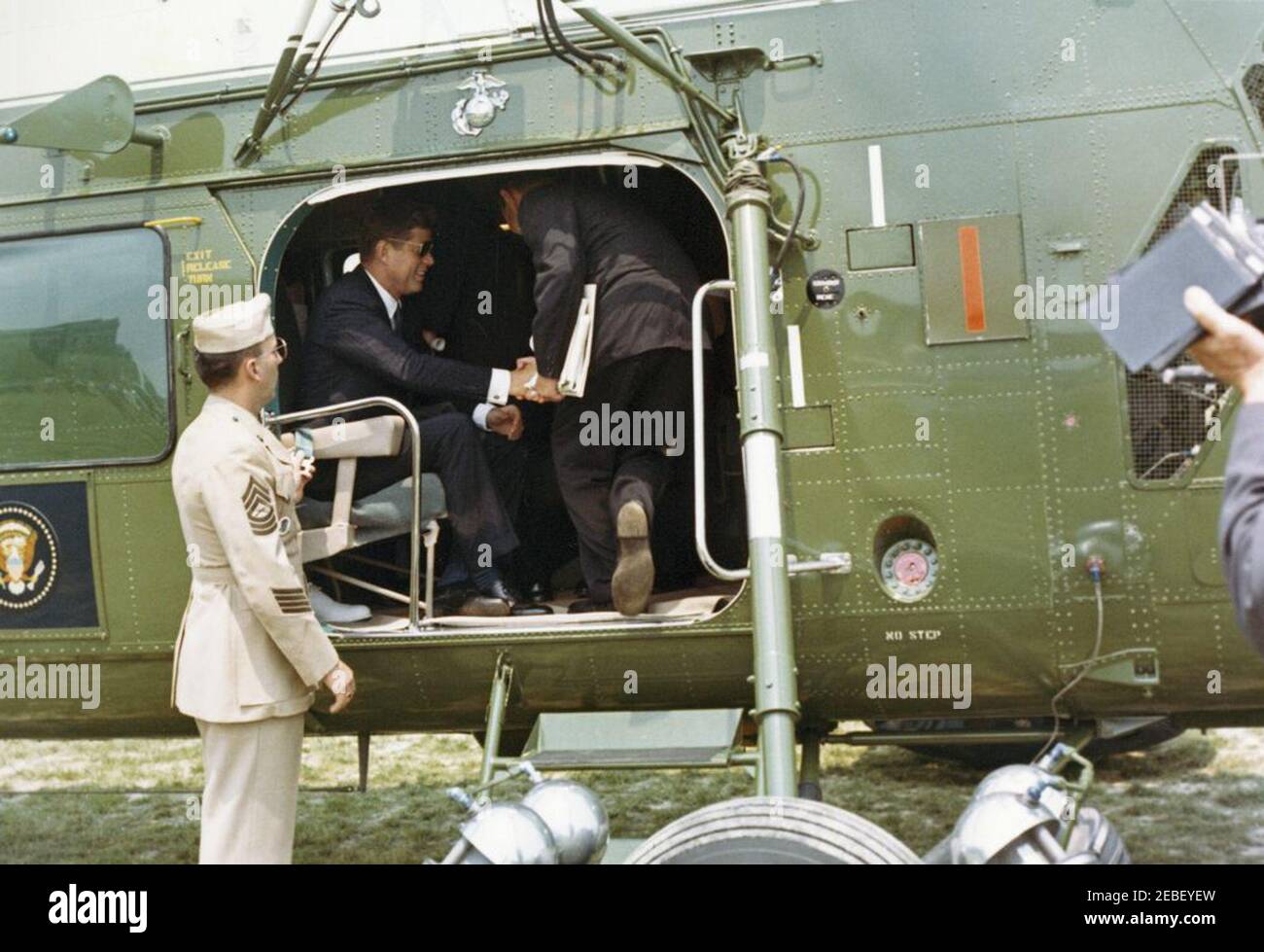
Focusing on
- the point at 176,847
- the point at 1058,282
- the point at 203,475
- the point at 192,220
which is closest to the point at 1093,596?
the point at 1058,282

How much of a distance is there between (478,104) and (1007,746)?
419 cm

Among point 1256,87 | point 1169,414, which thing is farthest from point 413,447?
point 1256,87

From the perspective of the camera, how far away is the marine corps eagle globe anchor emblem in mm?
4926

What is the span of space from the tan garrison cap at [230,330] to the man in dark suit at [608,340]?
108 cm

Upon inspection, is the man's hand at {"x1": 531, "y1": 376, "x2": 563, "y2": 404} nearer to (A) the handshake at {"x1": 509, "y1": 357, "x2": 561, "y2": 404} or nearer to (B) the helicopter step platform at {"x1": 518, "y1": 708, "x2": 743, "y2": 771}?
(A) the handshake at {"x1": 509, "y1": 357, "x2": 561, "y2": 404}

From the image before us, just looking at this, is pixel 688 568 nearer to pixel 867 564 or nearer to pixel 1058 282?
pixel 867 564

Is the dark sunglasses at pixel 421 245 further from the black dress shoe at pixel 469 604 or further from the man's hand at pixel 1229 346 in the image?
the man's hand at pixel 1229 346

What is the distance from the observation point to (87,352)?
520 centimetres

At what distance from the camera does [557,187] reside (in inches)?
203

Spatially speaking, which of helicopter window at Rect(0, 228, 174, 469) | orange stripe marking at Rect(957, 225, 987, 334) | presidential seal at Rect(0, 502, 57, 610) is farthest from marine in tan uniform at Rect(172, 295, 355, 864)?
orange stripe marking at Rect(957, 225, 987, 334)

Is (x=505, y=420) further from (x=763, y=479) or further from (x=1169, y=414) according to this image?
(x=1169, y=414)

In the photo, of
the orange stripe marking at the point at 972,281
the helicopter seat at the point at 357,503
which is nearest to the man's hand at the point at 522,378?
the helicopter seat at the point at 357,503

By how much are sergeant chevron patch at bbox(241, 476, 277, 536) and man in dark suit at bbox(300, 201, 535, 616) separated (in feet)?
3.53

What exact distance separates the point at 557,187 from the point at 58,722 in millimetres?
2899
